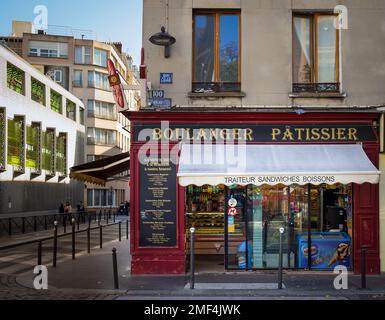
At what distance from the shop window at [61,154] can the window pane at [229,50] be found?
1050 inches

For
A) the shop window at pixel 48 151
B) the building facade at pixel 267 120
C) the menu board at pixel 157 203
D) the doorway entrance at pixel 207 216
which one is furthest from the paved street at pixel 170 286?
the shop window at pixel 48 151

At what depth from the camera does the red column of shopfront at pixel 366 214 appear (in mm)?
12711

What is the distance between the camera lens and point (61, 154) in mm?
38906

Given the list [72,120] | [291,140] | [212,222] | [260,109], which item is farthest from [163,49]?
[72,120]

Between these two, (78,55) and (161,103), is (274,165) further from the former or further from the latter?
(78,55)

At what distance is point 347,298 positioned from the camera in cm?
993

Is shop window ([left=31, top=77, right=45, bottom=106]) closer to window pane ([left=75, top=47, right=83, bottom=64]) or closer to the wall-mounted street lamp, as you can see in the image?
the wall-mounted street lamp

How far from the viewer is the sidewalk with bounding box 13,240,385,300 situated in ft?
33.4

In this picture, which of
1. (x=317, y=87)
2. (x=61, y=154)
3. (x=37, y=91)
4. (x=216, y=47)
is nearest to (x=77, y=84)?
(x=61, y=154)

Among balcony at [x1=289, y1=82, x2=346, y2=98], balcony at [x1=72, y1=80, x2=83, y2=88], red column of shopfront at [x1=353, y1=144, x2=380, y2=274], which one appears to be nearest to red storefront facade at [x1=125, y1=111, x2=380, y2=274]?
red column of shopfront at [x1=353, y1=144, x2=380, y2=274]

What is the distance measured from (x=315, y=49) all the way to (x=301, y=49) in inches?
13.9

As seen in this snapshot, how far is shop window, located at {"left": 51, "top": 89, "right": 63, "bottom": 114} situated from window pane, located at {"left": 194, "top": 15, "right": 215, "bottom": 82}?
25503mm
